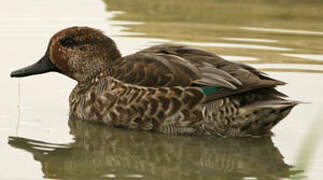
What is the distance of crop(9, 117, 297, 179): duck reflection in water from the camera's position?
6809 millimetres

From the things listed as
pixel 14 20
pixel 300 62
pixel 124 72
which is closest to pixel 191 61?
pixel 124 72

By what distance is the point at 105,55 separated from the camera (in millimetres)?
8852

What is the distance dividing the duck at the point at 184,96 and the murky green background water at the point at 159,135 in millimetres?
140

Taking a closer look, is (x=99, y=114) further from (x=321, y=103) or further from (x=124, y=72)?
(x=321, y=103)

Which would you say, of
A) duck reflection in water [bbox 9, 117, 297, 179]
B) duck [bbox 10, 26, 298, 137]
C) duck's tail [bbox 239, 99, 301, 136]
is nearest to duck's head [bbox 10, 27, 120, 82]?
duck [bbox 10, 26, 298, 137]

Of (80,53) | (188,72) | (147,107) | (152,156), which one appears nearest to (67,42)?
(80,53)

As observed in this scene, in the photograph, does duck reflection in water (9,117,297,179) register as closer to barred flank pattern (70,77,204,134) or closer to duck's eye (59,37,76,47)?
barred flank pattern (70,77,204,134)

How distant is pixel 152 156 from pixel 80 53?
1.98 metres

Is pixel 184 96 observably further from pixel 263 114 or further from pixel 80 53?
pixel 80 53

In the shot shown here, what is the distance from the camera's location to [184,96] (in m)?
7.98

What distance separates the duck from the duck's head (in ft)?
0.73

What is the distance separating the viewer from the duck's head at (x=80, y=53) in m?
8.88

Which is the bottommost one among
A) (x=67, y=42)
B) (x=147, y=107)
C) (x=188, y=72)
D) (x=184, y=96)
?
(x=147, y=107)

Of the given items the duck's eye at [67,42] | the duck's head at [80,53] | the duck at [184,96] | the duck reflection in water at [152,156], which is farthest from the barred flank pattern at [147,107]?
the duck's eye at [67,42]
